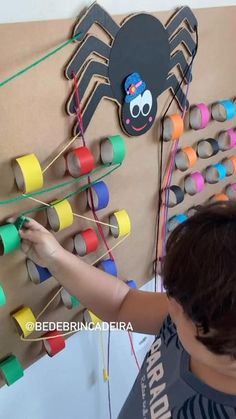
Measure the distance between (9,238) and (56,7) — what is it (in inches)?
12.0

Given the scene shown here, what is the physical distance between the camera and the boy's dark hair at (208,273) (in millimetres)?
420

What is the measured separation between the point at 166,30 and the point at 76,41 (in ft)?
0.63

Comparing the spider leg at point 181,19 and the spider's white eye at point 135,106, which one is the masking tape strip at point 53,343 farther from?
the spider leg at point 181,19

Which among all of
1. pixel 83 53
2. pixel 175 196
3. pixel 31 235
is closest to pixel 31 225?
pixel 31 235

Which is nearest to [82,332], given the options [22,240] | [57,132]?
[22,240]

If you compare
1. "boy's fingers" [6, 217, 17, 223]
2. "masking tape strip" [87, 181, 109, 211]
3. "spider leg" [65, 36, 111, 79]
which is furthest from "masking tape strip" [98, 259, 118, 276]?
"spider leg" [65, 36, 111, 79]

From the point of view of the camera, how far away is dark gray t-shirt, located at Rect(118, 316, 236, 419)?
51 centimetres

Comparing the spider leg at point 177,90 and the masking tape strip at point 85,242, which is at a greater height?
the spider leg at point 177,90

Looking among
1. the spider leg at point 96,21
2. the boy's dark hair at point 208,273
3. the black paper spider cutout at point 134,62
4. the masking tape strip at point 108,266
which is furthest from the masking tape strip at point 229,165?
the boy's dark hair at point 208,273

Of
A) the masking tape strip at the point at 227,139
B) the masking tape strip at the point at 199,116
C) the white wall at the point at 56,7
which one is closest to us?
the white wall at the point at 56,7

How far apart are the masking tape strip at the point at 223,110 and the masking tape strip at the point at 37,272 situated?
1.52 ft

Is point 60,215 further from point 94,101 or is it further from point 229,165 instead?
point 229,165

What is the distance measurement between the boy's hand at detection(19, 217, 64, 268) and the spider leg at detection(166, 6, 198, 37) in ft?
1.26

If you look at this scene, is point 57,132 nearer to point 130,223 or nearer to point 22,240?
point 22,240
